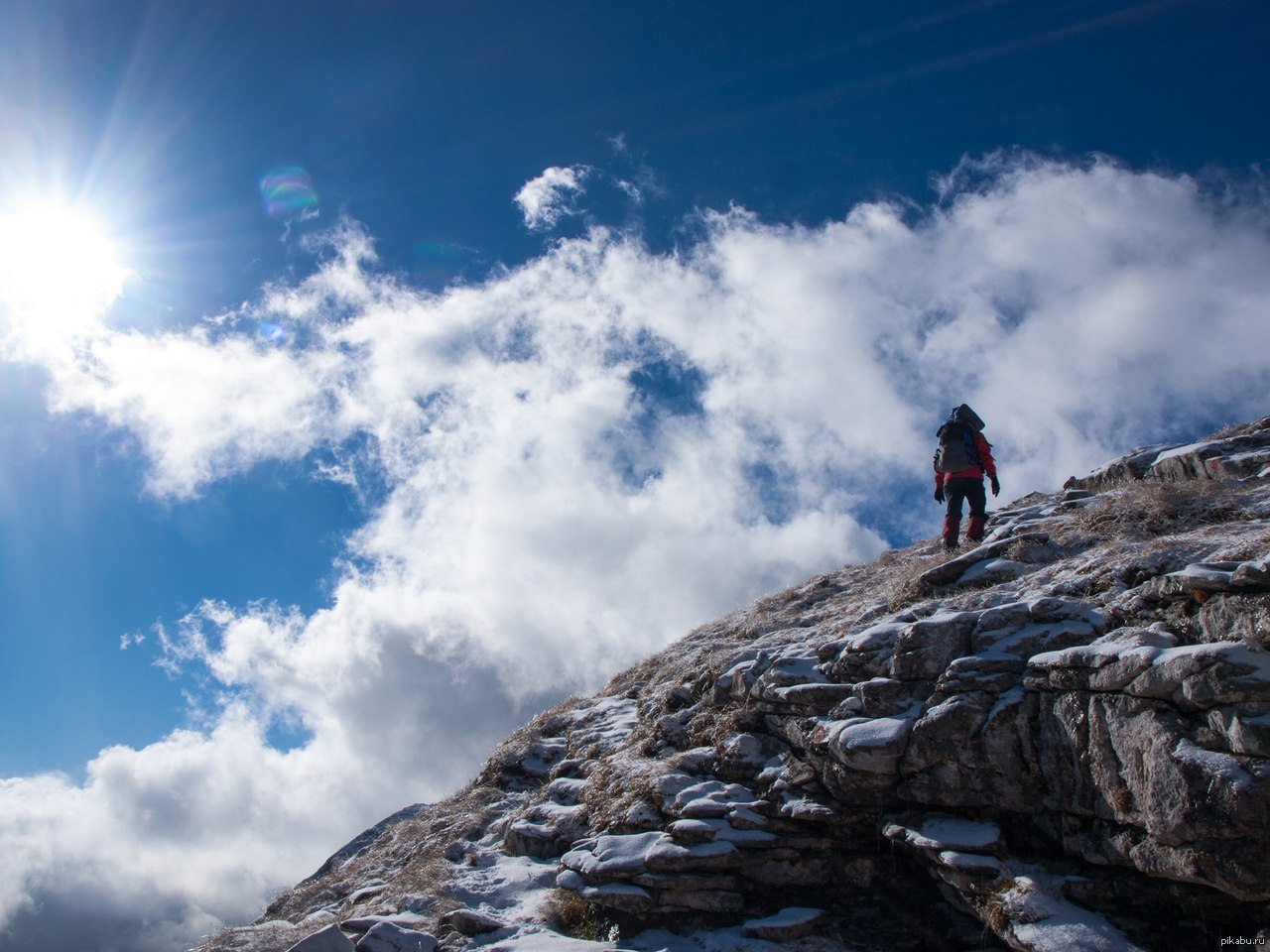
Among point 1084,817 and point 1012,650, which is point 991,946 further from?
point 1012,650

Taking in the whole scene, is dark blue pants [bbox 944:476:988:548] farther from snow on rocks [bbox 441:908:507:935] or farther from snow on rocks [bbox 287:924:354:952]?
snow on rocks [bbox 287:924:354:952]

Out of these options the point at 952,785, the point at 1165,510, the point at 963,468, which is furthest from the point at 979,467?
the point at 952,785

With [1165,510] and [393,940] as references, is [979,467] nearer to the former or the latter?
[1165,510]

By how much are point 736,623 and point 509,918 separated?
363 inches

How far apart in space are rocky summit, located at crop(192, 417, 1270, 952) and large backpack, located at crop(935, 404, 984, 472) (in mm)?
1649

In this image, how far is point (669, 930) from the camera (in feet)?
29.8

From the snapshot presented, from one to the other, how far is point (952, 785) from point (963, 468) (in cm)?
760

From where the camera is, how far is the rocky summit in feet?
22.9

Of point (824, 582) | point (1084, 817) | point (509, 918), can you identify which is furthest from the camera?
point (824, 582)

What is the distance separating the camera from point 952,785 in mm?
8648

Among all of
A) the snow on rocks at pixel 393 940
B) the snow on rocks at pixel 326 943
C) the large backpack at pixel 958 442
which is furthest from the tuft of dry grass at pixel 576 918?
the large backpack at pixel 958 442

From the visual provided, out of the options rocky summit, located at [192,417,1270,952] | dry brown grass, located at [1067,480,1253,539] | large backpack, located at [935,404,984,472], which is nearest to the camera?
rocky summit, located at [192,417,1270,952]

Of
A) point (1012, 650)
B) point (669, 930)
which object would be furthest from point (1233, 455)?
point (669, 930)

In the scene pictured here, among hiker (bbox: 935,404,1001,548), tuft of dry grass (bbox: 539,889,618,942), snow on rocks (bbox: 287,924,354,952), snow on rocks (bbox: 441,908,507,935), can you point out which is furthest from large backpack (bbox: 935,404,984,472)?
snow on rocks (bbox: 287,924,354,952)
